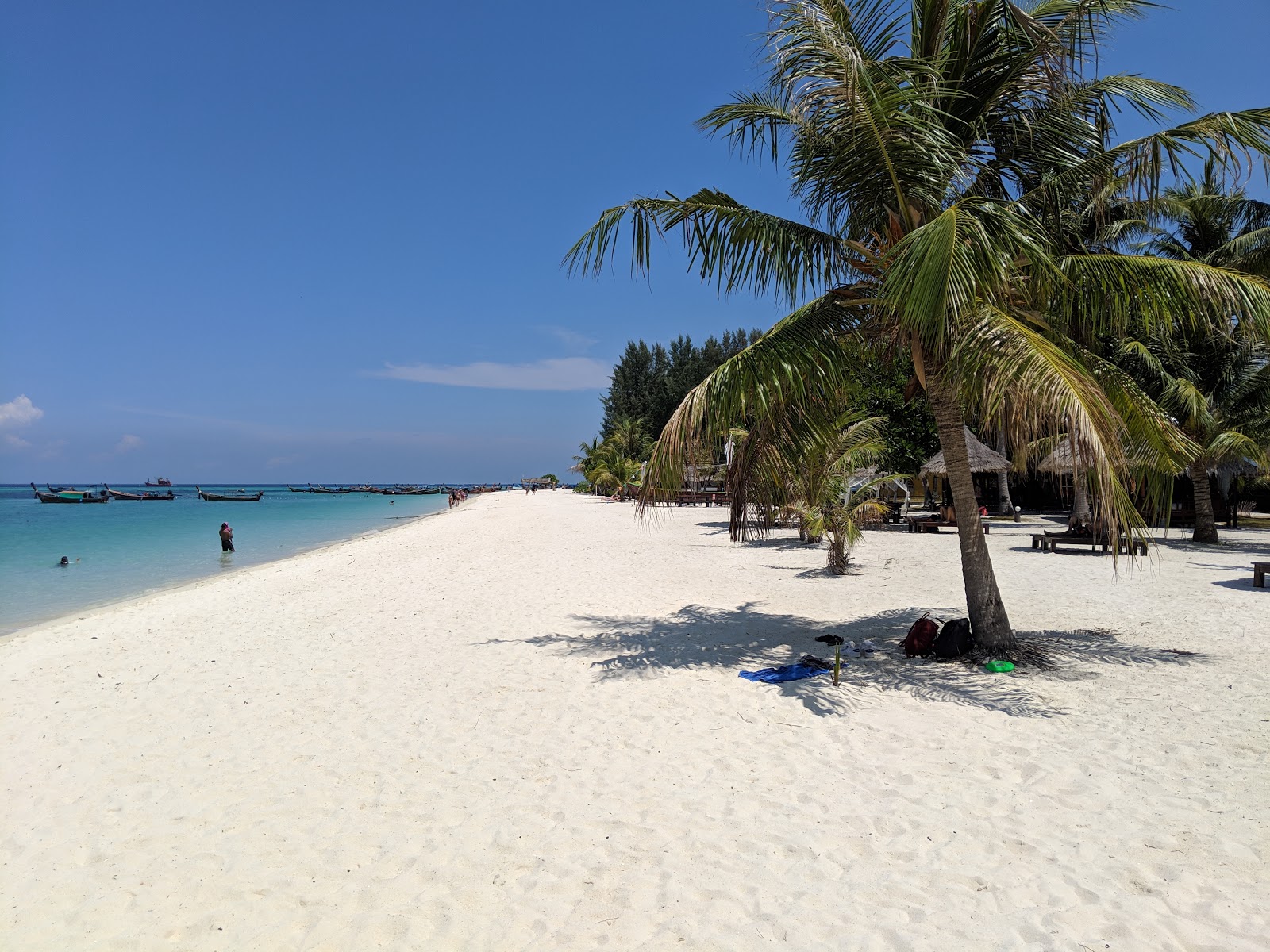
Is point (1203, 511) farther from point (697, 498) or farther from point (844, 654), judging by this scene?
point (697, 498)

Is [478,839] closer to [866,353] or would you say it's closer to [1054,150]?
[866,353]

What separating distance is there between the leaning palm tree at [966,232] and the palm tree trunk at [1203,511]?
11234 millimetres

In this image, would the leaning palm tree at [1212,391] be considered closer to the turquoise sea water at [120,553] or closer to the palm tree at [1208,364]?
the palm tree at [1208,364]

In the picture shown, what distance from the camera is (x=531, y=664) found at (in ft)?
20.8

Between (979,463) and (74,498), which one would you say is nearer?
(979,463)

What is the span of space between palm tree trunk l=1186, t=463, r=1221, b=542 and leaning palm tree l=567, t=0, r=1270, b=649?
11.2 metres

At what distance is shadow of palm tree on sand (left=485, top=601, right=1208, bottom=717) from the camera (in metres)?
5.18

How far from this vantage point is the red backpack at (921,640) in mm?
6164

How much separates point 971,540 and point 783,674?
2.04 meters

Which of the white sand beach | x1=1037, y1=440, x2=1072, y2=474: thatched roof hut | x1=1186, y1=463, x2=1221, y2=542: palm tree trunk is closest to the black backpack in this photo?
the white sand beach

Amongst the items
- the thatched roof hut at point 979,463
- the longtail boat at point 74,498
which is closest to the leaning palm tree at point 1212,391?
the thatched roof hut at point 979,463

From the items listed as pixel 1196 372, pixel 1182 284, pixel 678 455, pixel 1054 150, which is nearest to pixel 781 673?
pixel 678 455

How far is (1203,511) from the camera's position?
1479cm

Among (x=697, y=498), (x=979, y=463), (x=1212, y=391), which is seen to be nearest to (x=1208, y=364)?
(x=1212, y=391)
